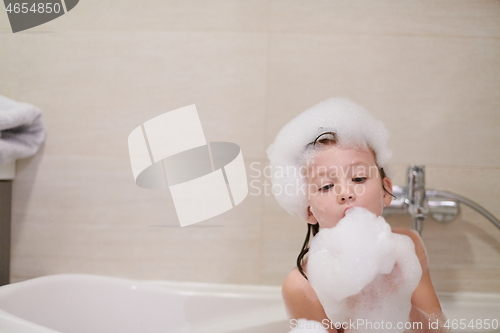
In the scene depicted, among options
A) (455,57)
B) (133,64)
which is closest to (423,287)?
(455,57)

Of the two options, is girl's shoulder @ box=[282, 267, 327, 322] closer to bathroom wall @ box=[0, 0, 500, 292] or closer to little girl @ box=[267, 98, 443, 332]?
little girl @ box=[267, 98, 443, 332]

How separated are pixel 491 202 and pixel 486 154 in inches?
5.3

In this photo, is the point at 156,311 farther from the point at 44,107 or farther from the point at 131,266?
the point at 44,107

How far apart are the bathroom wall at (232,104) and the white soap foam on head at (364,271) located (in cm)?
34

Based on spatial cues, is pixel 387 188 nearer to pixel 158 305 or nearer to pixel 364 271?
pixel 364 271

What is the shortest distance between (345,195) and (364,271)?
0.47ft

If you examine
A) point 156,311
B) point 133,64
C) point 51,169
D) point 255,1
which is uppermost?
point 255,1

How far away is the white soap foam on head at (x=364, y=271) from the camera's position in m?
0.68

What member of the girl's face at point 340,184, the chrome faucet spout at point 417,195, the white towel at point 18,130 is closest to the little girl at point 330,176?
the girl's face at point 340,184

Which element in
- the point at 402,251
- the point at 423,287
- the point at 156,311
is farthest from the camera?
the point at 156,311

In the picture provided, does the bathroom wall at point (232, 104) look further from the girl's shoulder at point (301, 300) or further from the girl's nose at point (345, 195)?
the girl's nose at point (345, 195)

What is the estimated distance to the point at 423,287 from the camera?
0.83 meters

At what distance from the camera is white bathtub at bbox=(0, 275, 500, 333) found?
1.00m

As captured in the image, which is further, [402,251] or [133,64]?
[133,64]
